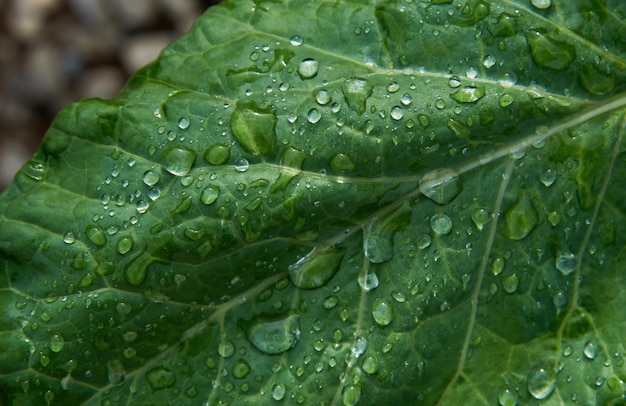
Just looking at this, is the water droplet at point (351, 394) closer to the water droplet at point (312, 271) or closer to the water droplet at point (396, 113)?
the water droplet at point (312, 271)

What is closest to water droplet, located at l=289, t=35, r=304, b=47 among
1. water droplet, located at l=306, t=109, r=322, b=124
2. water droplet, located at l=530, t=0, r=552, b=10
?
water droplet, located at l=306, t=109, r=322, b=124

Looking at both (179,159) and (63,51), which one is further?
(63,51)

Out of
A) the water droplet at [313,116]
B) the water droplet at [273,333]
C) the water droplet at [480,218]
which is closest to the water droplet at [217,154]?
the water droplet at [313,116]

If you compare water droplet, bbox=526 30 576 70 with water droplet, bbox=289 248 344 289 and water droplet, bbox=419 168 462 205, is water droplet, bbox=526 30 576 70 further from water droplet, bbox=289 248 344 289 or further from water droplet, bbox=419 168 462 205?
water droplet, bbox=289 248 344 289

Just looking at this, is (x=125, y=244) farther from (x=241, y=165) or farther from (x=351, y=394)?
(x=351, y=394)

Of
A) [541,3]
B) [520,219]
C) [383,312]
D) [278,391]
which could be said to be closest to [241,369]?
[278,391]
